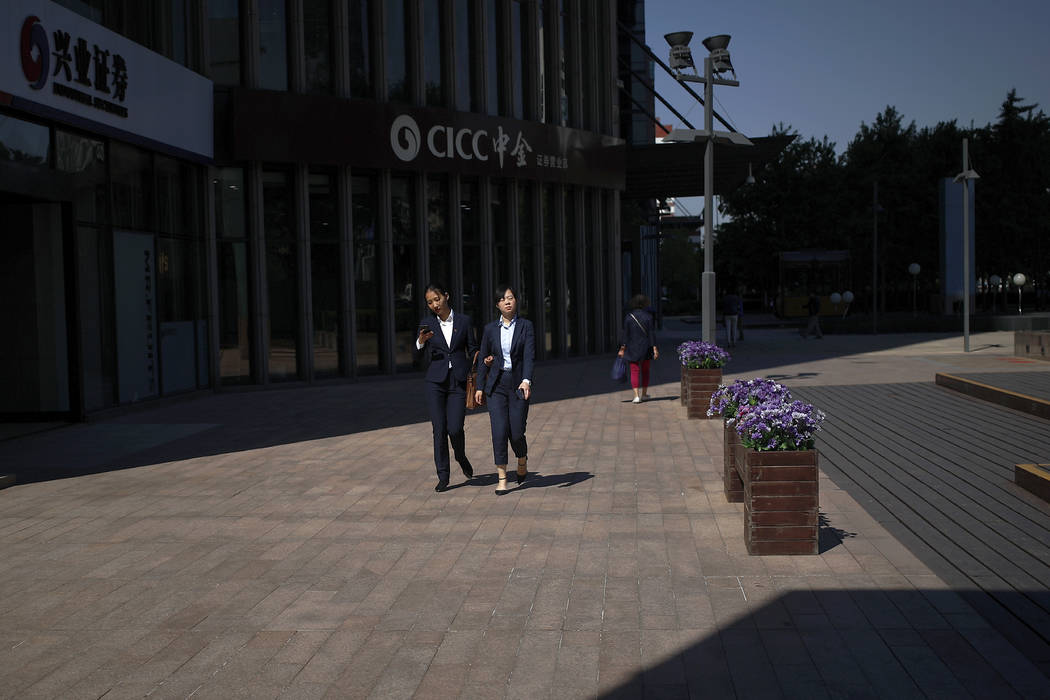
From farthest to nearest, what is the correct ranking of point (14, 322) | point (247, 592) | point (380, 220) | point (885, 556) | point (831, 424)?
point (380, 220), point (14, 322), point (831, 424), point (885, 556), point (247, 592)

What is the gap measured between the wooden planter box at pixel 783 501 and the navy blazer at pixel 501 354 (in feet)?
9.96

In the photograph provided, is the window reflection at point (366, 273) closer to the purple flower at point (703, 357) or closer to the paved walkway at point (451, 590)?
the purple flower at point (703, 357)

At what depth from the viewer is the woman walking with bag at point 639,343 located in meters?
16.0

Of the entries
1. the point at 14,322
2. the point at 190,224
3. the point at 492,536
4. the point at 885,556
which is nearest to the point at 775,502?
the point at 885,556

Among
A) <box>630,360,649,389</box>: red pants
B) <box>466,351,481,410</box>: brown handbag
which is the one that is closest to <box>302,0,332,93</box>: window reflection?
<box>630,360,649,389</box>: red pants

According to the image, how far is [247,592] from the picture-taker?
6125mm

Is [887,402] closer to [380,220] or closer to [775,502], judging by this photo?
[775,502]

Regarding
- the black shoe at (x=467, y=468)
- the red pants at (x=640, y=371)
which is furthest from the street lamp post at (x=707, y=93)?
the black shoe at (x=467, y=468)

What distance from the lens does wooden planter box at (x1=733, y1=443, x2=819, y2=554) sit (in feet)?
21.6

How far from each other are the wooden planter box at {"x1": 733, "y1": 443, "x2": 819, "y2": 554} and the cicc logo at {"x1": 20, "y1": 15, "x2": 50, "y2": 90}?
34.5ft

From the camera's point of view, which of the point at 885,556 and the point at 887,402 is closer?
the point at 885,556

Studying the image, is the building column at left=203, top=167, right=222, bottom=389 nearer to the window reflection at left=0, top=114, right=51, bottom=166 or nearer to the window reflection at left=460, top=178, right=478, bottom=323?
the window reflection at left=0, top=114, right=51, bottom=166

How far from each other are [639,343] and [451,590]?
10364 millimetres

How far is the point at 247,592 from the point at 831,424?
9.14 metres
